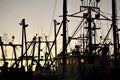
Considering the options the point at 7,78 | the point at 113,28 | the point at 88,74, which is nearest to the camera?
the point at 88,74

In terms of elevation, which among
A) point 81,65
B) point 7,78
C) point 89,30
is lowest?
point 7,78

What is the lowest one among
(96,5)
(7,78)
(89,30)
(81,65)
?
(7,78)

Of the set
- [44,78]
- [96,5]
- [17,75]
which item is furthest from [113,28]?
[17,75]

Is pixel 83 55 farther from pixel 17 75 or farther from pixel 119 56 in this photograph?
pixel 17 75

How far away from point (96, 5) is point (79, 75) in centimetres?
1218

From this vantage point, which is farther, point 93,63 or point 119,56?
point 119,56

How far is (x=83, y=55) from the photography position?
32.9 m

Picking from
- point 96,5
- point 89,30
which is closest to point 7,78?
point 89,30

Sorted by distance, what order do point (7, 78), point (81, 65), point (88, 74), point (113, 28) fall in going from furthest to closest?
point (7, 78) → point (113, 28) → point (81, 65) → point (88, 74)

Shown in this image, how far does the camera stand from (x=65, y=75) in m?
33.2

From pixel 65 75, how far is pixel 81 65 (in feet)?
7.38

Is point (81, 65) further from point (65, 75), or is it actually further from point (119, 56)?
point (119, 56)

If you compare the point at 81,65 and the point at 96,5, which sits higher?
the point at 96,5

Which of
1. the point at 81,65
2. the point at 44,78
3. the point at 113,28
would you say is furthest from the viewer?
the point at 44,78
